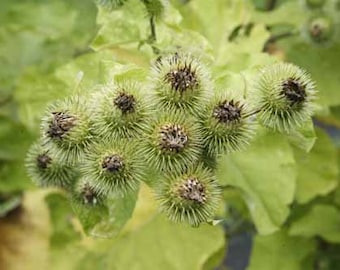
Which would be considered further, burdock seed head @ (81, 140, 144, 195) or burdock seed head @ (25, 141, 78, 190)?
burdock seed head @ (25, 141, 78, 190)

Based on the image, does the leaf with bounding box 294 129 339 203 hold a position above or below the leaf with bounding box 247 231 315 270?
above

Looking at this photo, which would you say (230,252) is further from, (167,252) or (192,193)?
(192,193)

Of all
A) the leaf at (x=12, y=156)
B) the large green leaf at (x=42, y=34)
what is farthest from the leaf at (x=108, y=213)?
the leaf at (x=12, y=156)

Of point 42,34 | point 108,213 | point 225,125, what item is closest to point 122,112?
point 225,125

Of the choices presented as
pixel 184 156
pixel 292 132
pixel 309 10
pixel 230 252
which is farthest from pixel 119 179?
pixel 230 252

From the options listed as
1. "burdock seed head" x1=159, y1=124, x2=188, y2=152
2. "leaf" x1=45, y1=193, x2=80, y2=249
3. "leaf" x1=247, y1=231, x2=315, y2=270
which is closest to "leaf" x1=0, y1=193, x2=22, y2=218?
"leaf" x1=45, y1=193, x2=80, y2=249

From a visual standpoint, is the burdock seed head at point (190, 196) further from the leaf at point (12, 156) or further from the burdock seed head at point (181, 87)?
the leaf at point (12, 156)

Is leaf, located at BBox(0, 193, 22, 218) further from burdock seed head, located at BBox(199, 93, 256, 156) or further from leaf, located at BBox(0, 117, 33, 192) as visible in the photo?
burdock seed head, located at BBox(199, 93, 256, 156)
